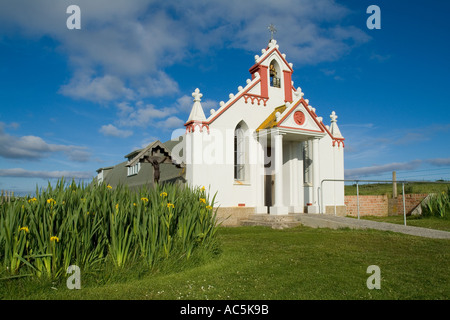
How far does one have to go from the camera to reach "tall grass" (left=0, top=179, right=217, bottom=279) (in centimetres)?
471

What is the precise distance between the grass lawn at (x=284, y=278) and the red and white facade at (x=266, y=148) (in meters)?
6.30

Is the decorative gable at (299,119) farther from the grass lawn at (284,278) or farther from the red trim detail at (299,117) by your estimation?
the grass lawn at (284,278)

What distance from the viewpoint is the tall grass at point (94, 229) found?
15.4 feet

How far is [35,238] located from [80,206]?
746 millimetres

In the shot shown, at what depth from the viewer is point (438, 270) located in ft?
19.6

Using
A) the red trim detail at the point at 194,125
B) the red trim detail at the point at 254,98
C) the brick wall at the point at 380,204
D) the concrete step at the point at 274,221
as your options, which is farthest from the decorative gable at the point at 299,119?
the brick wall at the point at 380,204

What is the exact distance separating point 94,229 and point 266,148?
1159cm

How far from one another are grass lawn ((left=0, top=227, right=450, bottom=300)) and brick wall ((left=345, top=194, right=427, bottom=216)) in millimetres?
10614

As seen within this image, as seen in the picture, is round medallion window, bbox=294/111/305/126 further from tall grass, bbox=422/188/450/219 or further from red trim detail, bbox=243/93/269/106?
tall grass, bbox=422/188/450/219

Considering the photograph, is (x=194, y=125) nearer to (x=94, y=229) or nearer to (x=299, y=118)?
(x=299, y=118)
